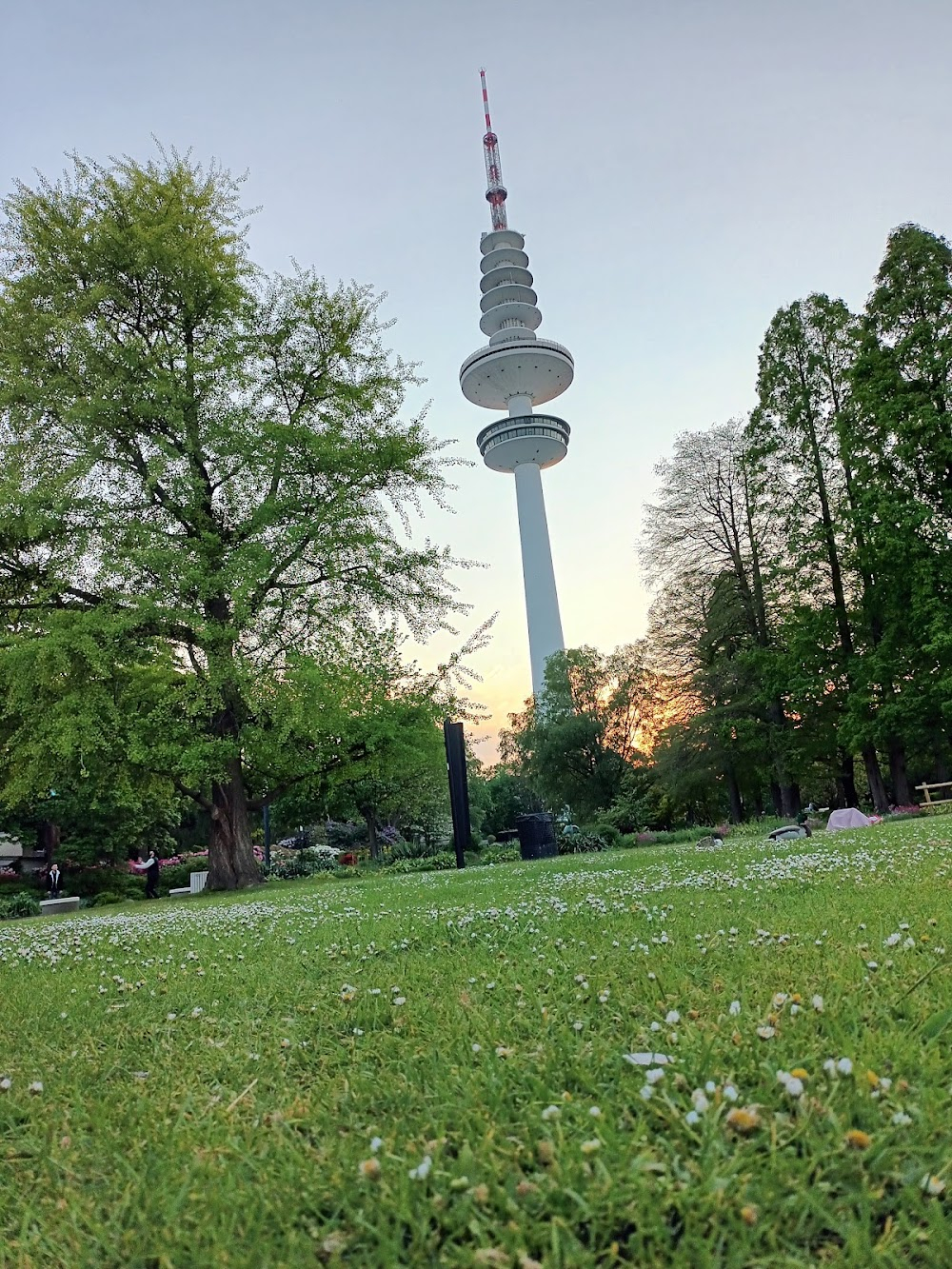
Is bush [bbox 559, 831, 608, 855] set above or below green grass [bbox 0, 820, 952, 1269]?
below

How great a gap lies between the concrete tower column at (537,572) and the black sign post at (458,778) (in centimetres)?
5132

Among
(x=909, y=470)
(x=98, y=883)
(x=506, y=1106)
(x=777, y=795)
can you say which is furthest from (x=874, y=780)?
(x=98, y=883)

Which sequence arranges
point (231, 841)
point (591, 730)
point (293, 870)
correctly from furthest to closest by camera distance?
point (591, 730) < point (293, 870) < point (231, 841)

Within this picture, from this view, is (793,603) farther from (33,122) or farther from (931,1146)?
(931,1146)

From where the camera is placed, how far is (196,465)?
21906 millimetres

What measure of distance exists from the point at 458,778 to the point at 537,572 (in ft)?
190

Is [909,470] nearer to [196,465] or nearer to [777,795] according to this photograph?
[777,795]

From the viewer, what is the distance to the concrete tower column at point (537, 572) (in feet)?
254

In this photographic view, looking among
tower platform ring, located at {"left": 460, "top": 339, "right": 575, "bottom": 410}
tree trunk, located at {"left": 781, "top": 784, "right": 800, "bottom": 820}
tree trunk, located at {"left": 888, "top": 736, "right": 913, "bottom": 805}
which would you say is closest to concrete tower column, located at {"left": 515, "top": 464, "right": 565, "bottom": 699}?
tower platform ring, located at {"left": 460, "top": 339, "right": 575, "bottom": 410}

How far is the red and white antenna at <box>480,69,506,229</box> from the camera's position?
9906 centimetres

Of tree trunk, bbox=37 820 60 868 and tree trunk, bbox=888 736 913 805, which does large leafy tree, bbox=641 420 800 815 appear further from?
tree trunk, bbox=37 820 60 868

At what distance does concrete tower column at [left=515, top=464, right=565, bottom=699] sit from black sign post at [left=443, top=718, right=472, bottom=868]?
168ft

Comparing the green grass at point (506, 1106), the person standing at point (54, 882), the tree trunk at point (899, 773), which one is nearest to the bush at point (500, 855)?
the tree trunk at point (899, 773)

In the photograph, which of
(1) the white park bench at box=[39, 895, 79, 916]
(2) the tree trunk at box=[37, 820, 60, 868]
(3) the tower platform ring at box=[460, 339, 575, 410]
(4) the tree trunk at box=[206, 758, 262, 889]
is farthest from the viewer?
(3) the tower platform ring at box=[460, 339, 575, 410]
